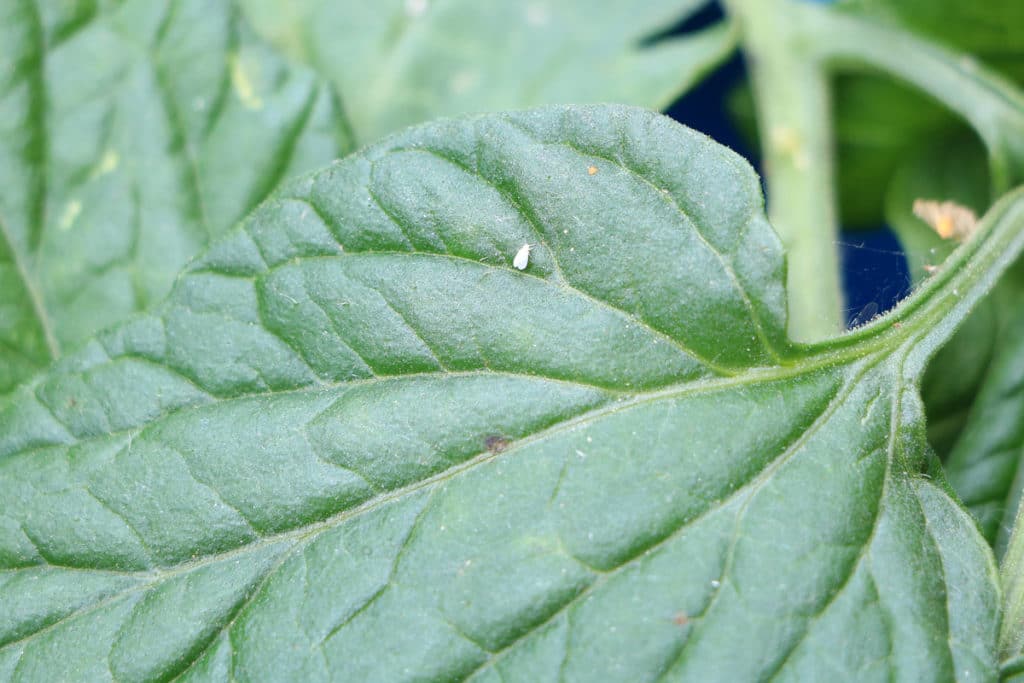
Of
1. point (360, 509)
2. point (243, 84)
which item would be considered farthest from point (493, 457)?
point (243, 84)

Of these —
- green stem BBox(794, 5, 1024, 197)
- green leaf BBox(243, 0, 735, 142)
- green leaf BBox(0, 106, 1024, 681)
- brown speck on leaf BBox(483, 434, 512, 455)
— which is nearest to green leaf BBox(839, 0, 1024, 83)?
green stem BBox(794, 5, 1024, 197)

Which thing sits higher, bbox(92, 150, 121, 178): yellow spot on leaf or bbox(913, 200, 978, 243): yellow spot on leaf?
bbox(92, 150, 121, 178): yellow spot on leaf

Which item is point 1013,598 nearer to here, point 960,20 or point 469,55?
point 960,20

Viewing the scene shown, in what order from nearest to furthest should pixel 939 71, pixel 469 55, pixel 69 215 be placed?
pixel 69 215 < pixel 939 71 < pixel 469 55

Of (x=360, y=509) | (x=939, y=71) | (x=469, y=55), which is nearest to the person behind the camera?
(x=360, y=509)

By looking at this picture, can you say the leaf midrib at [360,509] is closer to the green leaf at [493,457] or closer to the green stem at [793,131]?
the green leaf at [493,457]

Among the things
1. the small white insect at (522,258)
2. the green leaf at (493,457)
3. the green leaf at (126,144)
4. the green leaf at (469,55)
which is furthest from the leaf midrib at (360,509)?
the green leaf at (469,55)

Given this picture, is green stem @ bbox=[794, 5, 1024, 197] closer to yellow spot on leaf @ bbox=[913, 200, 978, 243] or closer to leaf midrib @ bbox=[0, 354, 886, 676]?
yellow spot on leaf @ bbox=[913, 200, 978, 243]
